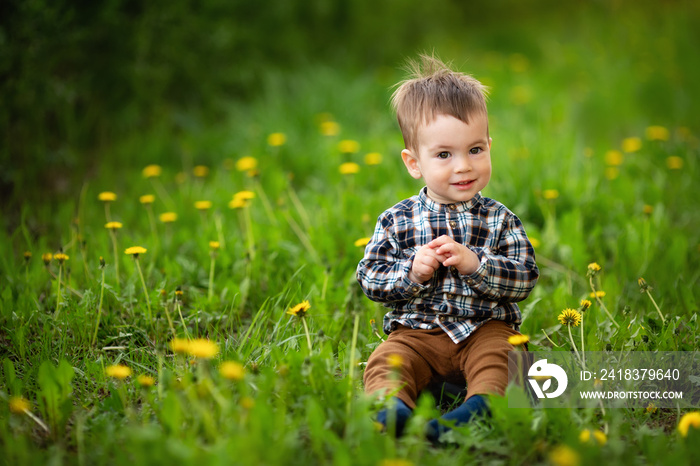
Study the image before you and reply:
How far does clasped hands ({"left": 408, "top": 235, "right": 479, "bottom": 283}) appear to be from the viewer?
5.71ft

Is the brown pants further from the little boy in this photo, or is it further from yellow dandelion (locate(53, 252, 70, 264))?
yellow dandelion (locate(53, 252, 70, 264))

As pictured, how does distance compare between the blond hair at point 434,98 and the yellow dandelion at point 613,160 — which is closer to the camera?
the blond hair at point 434,98

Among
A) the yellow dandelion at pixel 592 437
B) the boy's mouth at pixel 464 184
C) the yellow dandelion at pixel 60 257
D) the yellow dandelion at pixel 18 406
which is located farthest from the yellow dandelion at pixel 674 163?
the yellow dandelion at pixel 18 406

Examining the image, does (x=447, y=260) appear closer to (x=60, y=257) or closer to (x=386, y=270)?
(x=386, y=270)

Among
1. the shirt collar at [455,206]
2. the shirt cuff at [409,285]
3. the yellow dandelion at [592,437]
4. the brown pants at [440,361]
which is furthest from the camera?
the shirt collar at [455,206]

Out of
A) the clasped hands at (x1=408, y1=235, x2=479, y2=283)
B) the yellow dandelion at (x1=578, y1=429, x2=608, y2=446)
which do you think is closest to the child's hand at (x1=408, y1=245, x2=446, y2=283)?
the clasped hands at (x1=408, y1=235, x2=479, y2=283)

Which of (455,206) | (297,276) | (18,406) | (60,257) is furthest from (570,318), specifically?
(60,257)

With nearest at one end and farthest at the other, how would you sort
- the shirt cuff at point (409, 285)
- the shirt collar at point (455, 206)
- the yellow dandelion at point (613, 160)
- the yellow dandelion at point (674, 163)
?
the shirt cuff at point (409, 285) < the shirt collar at point (455, 206) < the yellow dandelion at point (674, 163) < the yellow dandelion at point (613, 160)

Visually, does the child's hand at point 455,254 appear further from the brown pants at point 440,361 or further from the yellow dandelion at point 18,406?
the yellow dandelion at point 18,406

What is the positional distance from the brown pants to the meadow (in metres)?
0.09

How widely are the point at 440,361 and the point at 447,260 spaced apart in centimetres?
34

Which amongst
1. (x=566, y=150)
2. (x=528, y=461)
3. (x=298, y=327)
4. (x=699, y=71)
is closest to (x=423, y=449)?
(x=528, y=461)

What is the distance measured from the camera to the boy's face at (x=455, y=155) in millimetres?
1827

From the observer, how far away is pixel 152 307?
7.34ft
